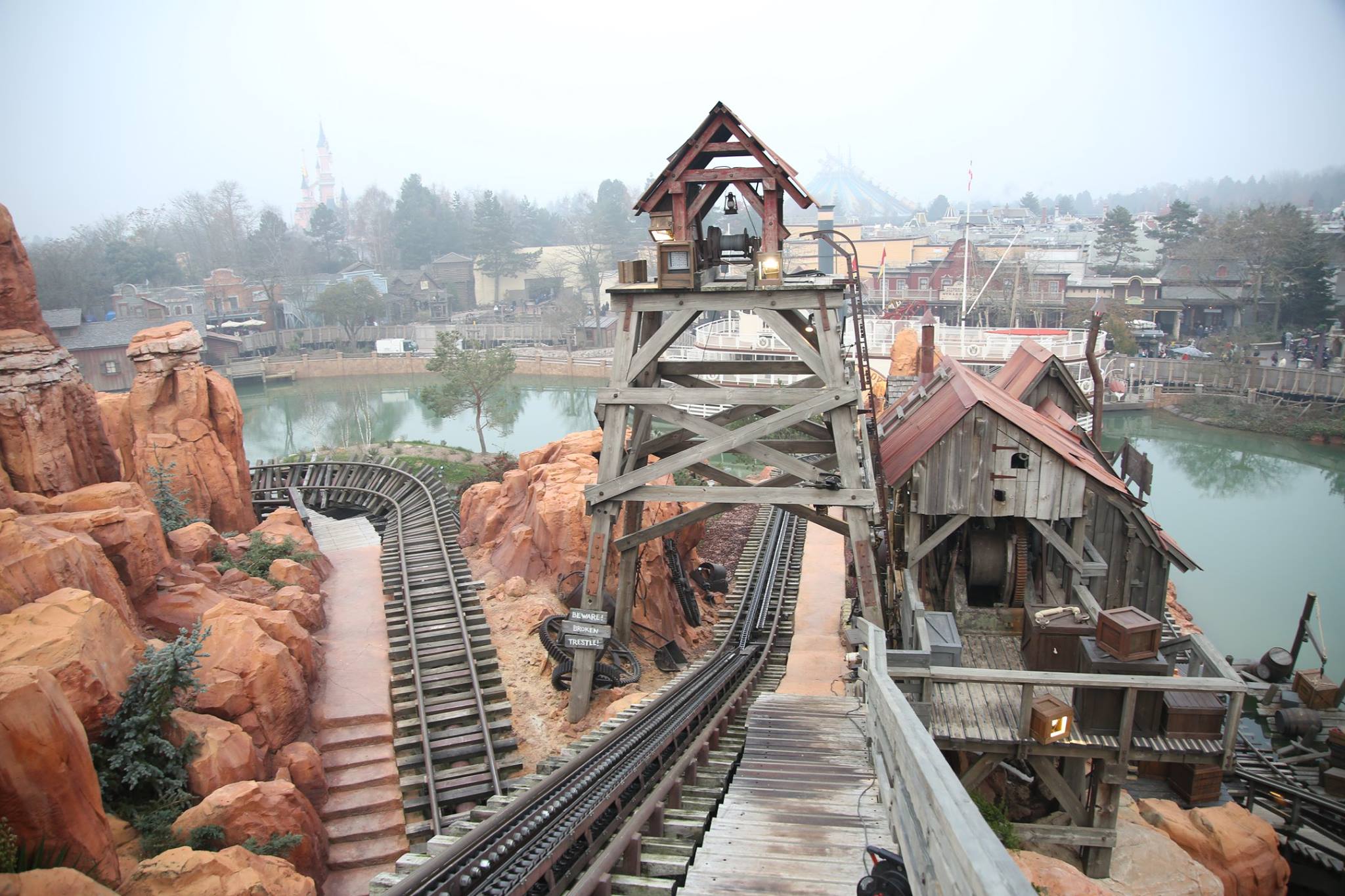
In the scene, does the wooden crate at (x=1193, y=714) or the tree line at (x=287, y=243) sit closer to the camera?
the wooden crate at (x=1193, y=714)

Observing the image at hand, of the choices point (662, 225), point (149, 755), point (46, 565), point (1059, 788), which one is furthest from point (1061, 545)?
point (46, 565)

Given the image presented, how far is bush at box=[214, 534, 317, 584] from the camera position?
14.8m

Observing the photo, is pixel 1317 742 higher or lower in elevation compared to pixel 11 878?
lower

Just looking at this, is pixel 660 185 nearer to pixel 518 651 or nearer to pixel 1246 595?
pixel 518 651

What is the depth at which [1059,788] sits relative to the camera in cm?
1011

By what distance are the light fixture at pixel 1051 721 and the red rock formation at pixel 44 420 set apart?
1334cm

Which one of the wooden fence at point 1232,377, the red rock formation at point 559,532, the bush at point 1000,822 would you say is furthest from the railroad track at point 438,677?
the wooden fence at point 1232,377

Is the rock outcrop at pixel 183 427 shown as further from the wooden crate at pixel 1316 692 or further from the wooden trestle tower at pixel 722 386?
the wooden crate at pixel 1316 692

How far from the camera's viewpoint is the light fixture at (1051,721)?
9164 mm

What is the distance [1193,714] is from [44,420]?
51.5 feet

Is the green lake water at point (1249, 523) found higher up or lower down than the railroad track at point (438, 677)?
lower down

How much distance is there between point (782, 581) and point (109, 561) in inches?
458

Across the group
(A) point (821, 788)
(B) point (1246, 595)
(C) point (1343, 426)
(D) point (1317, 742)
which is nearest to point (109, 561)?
(A) point (821, 788)

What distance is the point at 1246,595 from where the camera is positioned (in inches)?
1102
